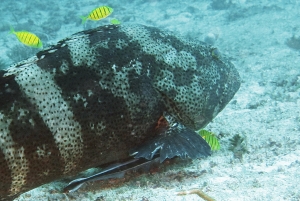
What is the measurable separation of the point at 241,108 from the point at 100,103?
4216 mm

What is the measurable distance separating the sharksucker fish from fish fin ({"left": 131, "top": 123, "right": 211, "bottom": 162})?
1 centimetres

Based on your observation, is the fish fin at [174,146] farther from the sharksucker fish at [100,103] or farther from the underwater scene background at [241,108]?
the underwater scene background at [241,108]

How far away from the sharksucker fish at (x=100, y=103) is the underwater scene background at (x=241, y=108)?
0.41 meters

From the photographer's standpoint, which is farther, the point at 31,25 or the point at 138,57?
the point at 31,25

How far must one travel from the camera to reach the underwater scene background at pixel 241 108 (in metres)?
3.19

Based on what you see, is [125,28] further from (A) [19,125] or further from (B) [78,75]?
(A) [19,125]

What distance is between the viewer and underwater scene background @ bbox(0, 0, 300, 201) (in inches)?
126

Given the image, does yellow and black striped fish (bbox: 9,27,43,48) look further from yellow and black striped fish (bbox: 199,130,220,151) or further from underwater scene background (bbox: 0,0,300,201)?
yellow and black striped fish (bbox: 199,130,220,151)

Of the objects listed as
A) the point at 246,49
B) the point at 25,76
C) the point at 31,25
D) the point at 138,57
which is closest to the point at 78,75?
the point at 25,76

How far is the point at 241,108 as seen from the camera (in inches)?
253

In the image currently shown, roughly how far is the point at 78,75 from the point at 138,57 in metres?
0.70

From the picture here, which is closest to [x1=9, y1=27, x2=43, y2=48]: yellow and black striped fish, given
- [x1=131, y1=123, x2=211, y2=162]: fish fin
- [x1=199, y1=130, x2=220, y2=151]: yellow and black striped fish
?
[x1=199, y1=130, x2=220, y2=151]: yellow and black striped fish

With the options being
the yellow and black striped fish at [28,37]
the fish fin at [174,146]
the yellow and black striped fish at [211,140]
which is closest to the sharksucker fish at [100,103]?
the fish fin at [174,146]

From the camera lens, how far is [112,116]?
302cm
